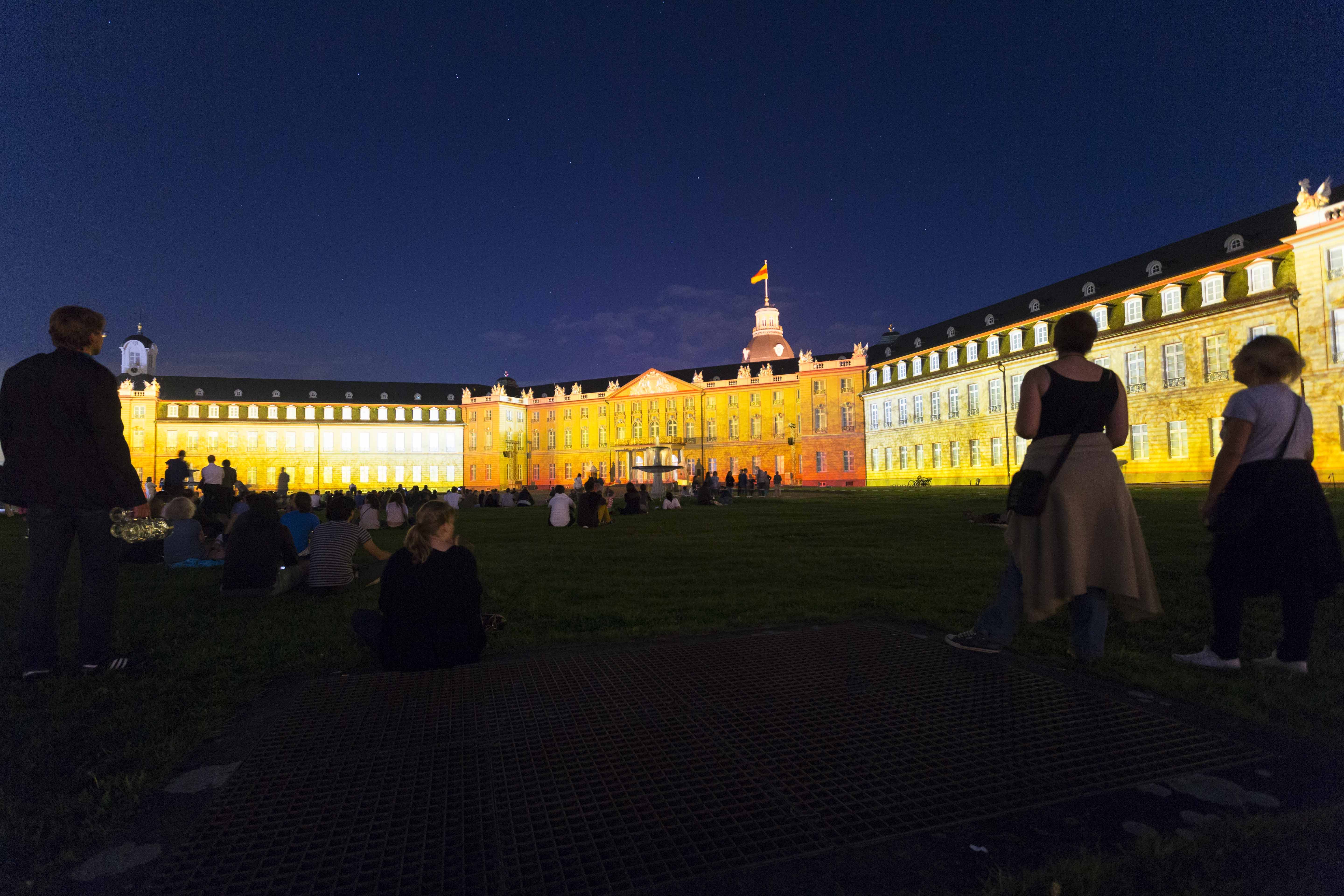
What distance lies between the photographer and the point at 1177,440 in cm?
3359

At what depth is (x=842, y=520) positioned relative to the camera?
54.2 ft

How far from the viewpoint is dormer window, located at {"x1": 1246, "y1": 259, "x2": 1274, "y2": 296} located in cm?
2962

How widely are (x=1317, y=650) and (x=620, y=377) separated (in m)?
82.4

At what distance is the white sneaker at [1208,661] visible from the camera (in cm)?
380

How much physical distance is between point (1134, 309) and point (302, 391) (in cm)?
8443

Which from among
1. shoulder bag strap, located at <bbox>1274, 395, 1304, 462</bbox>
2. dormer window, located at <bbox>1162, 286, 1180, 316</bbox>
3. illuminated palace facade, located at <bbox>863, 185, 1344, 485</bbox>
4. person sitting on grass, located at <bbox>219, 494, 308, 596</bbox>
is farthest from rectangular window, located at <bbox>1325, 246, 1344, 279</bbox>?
person sitting on grass, located at <bbox>219, 494, 308, 596</bbox>

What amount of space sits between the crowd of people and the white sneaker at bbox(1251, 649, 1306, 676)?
12 mm

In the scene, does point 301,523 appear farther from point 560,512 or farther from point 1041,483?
point 1041,483

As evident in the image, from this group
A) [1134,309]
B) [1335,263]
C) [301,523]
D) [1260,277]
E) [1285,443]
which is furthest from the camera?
[1134,309]

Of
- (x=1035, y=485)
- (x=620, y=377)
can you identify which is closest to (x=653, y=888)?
(x=1035, y=485)

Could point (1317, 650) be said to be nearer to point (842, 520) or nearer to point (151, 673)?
point (151, 673)

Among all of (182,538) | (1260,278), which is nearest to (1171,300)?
(1260,278)

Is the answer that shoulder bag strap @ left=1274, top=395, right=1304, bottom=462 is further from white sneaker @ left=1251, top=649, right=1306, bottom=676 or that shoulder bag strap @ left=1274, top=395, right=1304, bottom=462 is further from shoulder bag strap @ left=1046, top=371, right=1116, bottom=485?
white sneaker @ left=1251, top=649, right=1306, bottom=676

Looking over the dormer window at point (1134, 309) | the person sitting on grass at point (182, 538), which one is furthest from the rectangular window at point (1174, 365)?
the person sitting on grass at point (182, 538)
